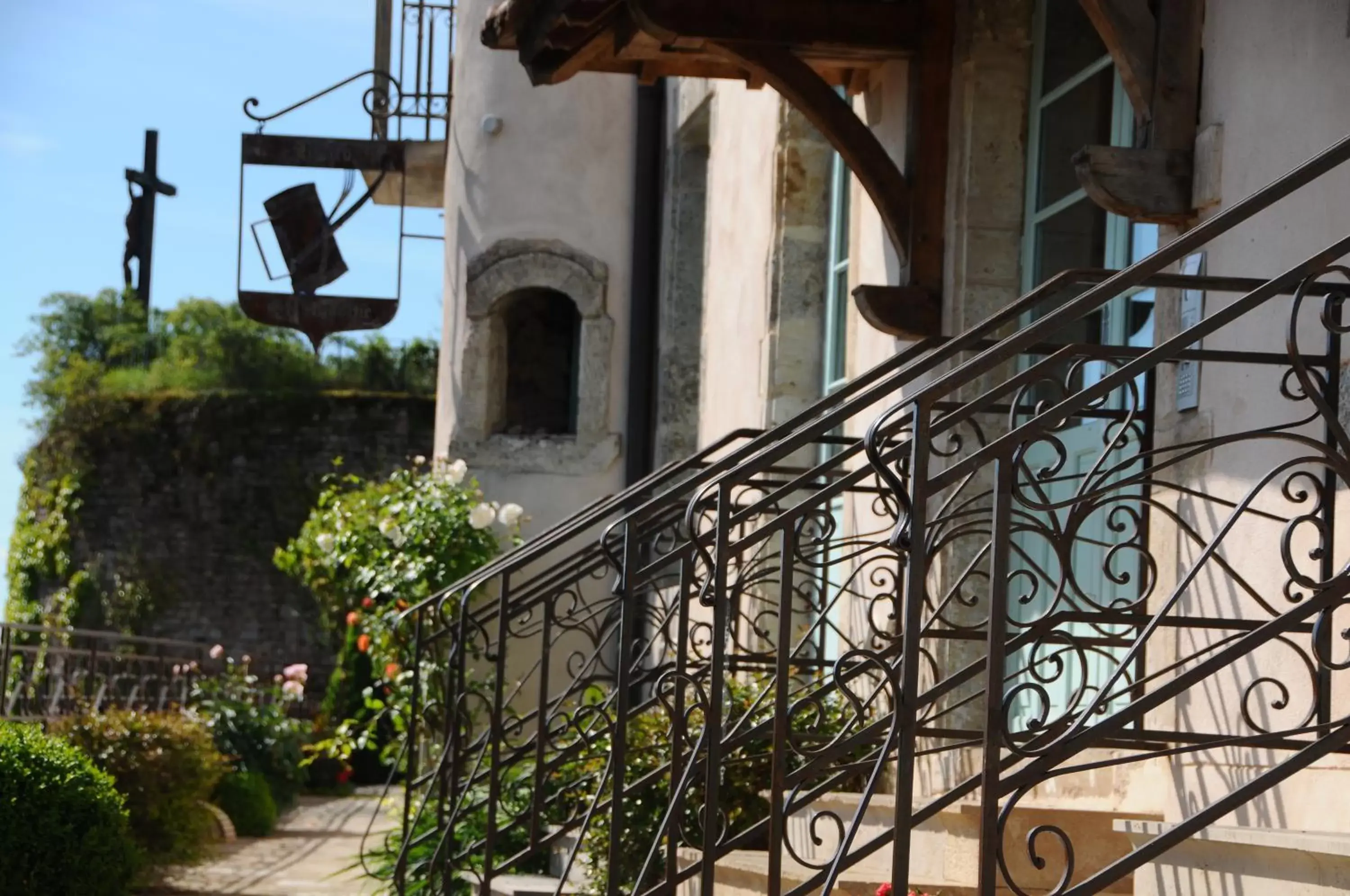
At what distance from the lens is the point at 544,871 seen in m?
6.61

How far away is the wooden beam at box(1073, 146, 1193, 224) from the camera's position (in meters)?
3.74

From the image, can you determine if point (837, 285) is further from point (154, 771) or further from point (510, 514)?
point (154, 771)

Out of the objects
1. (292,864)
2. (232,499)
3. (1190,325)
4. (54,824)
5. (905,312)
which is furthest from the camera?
(232,499)

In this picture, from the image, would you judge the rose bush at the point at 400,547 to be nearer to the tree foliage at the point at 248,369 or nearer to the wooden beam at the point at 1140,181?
the wooden beam at the point at 1140,181

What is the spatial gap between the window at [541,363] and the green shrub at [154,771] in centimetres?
429

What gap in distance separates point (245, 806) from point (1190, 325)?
297 inches

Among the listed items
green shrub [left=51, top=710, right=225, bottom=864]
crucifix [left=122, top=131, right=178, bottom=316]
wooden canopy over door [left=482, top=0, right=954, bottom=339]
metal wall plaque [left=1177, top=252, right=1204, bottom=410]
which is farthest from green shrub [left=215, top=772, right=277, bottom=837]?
crucifix [left=122, top=131, right=178, bottom=316]

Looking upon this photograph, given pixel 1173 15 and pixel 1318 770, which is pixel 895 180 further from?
pixel 1318 770

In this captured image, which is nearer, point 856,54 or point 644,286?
point 856,54

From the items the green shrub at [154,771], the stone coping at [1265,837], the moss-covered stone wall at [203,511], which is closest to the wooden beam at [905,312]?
the stone coping at [1265,837]

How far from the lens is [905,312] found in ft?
17.7

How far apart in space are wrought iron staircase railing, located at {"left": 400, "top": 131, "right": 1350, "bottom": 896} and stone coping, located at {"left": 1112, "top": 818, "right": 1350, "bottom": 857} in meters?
0.09

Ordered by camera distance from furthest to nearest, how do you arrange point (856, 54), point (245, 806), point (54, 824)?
point (245, 806) → point (54, 824) → point (856, 54)

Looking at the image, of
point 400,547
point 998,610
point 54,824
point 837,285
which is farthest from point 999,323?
point 400,547
